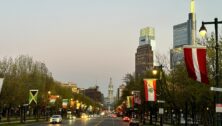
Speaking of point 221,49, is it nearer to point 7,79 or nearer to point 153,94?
point 153,94

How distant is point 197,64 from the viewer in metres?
23.4

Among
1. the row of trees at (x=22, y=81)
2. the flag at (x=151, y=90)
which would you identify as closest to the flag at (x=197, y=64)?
the flag at (x=151, y=90)

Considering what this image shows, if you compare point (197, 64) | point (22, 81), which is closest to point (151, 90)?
point (197, 64)

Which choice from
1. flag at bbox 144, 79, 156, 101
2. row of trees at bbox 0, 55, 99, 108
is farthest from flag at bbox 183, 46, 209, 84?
row of trees at bbox 0, 55, 99, 108

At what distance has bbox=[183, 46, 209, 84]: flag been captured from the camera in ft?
76.5

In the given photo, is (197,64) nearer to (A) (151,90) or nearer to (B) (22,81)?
(A) (151,90)

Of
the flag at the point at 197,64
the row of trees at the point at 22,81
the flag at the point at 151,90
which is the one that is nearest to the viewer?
the flag at the point at 197,64

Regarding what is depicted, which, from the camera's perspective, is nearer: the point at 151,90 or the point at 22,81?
the point at 151,90

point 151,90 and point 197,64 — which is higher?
point 197,64

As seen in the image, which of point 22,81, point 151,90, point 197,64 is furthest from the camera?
point 22,81

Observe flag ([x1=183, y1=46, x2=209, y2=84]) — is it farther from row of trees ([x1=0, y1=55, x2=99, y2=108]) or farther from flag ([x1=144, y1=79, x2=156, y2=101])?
row of trees ([x1=0, y1=55, x2=99, y2=108])

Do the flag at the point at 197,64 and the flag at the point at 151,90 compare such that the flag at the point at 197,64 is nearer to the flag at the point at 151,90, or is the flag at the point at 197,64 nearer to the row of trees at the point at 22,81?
the flag at the point at 151,90

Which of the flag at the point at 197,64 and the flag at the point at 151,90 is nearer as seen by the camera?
the flag at the point at 197,64

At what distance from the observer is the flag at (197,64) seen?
76.5 feet
